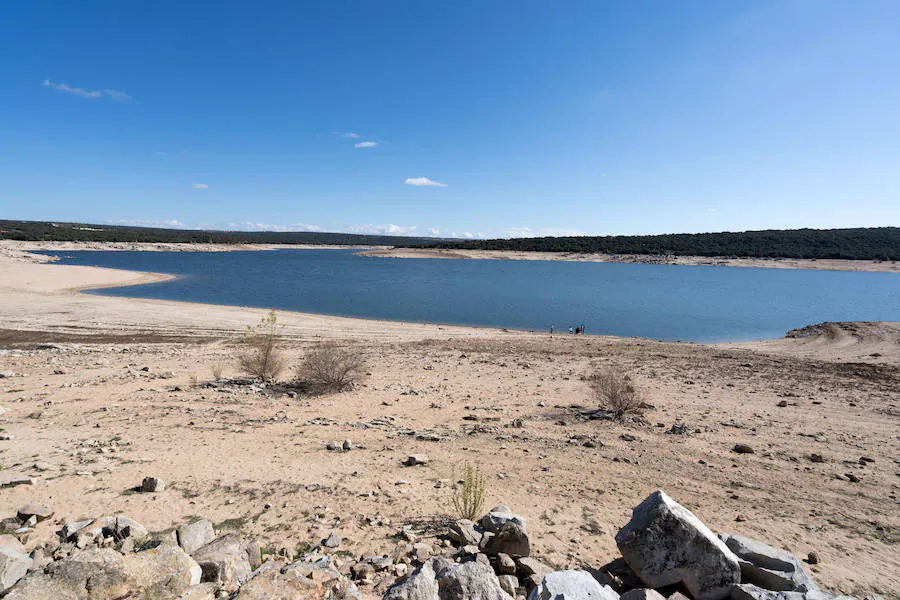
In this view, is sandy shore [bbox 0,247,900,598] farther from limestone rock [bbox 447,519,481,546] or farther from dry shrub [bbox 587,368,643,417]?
limestone rock [bbox 447,519,481,546]

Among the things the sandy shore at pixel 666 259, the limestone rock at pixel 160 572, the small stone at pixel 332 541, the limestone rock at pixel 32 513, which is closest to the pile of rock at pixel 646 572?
the small stone at pixel 332 541

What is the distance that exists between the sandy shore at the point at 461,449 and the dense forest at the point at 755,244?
11635cm

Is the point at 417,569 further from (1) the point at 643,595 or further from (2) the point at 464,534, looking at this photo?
(1) the point at 643,595

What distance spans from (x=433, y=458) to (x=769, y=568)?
456 cm

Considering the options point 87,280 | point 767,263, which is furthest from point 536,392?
point 767,263

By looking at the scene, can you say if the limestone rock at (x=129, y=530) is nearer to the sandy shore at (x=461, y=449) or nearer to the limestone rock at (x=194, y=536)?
the sandy shore at (x=461, y=449)

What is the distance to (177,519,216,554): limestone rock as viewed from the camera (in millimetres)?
4258

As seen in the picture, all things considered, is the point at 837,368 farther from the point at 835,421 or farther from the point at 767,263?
the point at 767,263

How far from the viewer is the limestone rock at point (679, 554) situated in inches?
144

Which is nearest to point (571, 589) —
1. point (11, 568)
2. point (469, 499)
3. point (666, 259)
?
point (469, 499)

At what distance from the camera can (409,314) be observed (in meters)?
33.5

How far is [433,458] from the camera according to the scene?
7.17 m

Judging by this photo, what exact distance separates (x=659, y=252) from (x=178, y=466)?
435 ft

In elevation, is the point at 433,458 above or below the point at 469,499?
below
